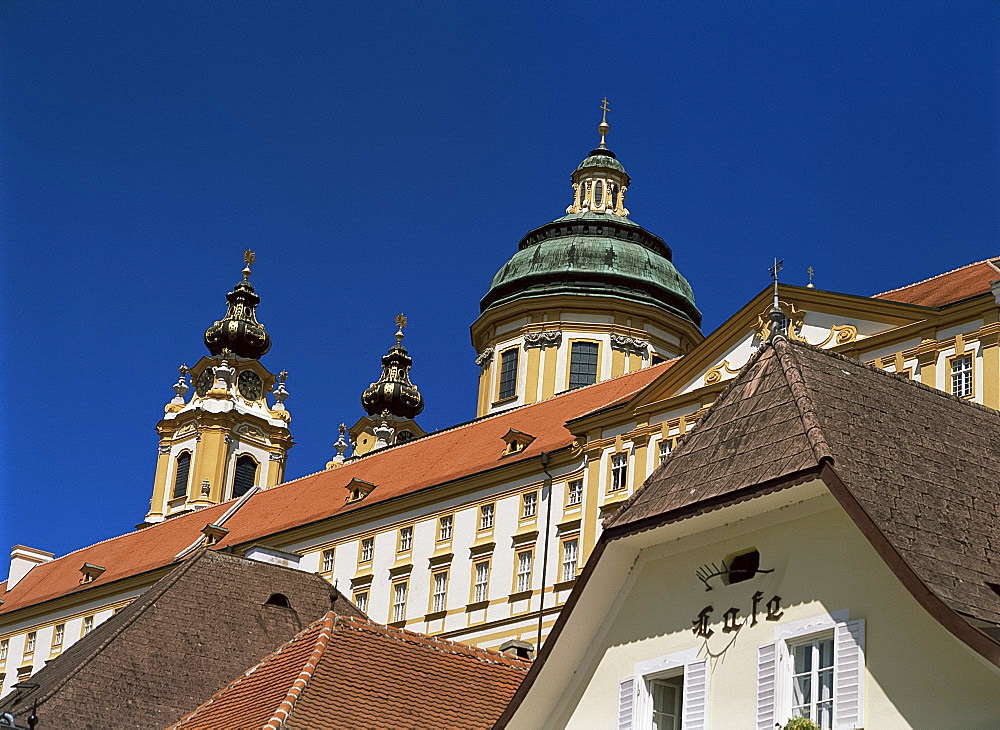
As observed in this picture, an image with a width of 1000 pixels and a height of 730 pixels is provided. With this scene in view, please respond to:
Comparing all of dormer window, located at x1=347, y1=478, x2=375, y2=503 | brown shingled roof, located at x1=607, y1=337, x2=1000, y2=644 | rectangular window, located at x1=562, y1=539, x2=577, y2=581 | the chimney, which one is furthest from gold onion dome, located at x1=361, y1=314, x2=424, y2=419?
brown shingled roof, located at x1=607, y1=337, x2=1000, y2=644

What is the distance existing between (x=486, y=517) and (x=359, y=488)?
26.4 feet

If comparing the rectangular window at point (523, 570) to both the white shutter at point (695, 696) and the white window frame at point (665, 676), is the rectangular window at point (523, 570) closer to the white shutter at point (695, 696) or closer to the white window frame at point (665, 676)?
the white window frame at point (665, 676)

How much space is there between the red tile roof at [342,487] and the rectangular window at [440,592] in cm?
364

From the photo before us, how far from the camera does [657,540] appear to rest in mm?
19750

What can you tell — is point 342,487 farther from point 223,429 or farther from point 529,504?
point 223,429

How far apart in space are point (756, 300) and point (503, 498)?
15.3m

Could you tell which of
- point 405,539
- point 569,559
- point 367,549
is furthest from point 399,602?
point 569,559

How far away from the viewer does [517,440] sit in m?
65.4

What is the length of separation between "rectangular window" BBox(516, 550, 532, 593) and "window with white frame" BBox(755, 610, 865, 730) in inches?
1732

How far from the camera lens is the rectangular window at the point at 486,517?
212 feet

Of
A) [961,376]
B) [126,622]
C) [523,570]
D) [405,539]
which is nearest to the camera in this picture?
[126,622]

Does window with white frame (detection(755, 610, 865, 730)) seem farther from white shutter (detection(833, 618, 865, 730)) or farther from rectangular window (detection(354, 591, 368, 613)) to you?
rectangular window (detection(354, 591, 368, 613))

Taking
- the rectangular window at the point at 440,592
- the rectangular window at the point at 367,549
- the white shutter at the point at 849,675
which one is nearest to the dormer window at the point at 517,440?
the rectangular window at the point at 440,592

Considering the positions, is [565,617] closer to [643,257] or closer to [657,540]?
[657,540]
